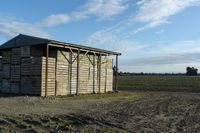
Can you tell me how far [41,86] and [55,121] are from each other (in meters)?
12.8

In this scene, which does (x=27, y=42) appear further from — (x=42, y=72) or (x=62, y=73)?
(x=62, y=73)

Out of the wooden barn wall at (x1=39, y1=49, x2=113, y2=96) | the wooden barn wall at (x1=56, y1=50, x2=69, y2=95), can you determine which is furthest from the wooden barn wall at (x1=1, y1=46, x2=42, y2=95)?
the wooden barn wall at (x1=56, y1=50, x2=69, y2=95)

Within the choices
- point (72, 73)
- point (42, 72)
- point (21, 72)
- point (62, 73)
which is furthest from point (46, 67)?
point (72, 73)

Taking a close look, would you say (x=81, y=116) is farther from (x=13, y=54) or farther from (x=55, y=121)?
(x=13, y=54)

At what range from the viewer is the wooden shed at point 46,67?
26.3m

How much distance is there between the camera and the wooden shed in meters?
26.3

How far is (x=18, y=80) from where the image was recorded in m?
27.8

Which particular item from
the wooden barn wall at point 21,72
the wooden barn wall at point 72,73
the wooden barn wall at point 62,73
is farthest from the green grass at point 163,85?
the wooden barn wall at point 21,72

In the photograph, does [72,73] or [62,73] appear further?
[72,73]

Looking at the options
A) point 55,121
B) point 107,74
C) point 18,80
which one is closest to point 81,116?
point 55,121

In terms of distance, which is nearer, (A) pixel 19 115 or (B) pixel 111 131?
(B) pixel 111 131

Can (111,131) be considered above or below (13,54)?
below

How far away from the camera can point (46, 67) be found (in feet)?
85.6

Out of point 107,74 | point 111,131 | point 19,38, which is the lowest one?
point 111,131
